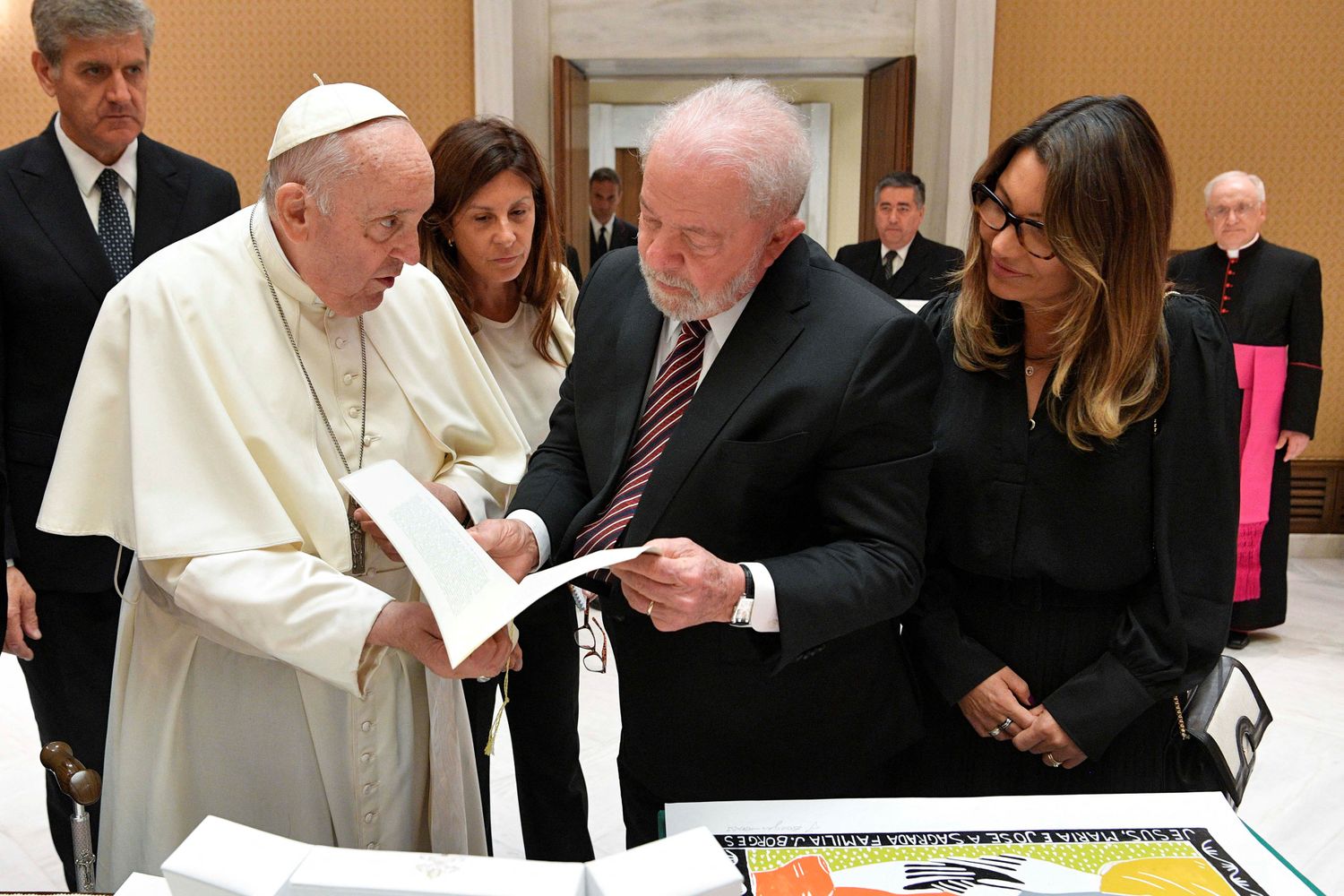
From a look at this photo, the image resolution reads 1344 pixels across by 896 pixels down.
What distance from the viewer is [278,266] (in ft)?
6.06

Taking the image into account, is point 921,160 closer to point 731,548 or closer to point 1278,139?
point 1278,139

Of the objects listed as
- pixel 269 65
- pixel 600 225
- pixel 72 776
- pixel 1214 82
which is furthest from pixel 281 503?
pixel 1214 82

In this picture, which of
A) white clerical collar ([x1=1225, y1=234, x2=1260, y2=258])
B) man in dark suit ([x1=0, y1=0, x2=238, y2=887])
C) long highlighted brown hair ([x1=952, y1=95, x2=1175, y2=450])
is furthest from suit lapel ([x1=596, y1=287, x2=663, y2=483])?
white clerical collar ([x1=1225, y1=234, x2=1260, y2=258])

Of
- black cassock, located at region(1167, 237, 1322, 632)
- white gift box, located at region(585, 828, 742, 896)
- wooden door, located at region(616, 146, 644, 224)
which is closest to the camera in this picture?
white gift box, located at region(585, 828, 742, 896)

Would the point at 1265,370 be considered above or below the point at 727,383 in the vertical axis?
below

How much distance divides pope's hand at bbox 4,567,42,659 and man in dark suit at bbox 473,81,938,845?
1319mm

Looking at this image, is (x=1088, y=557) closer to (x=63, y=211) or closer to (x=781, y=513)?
(x=781, y=513)

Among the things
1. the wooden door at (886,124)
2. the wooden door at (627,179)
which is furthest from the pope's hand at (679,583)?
the wooden door at (627,179)

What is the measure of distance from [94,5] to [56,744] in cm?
183

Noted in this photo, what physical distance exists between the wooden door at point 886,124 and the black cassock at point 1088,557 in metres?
5.55

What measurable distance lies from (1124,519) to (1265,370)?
14.0ft

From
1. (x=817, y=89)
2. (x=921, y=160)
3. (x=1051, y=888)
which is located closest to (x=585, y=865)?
(x=1051, y=888)

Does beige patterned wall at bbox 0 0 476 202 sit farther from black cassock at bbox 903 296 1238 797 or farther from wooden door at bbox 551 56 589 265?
black cassock at bbox 903 296 1238 797

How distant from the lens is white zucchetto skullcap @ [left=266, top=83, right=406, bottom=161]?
1.71 m
